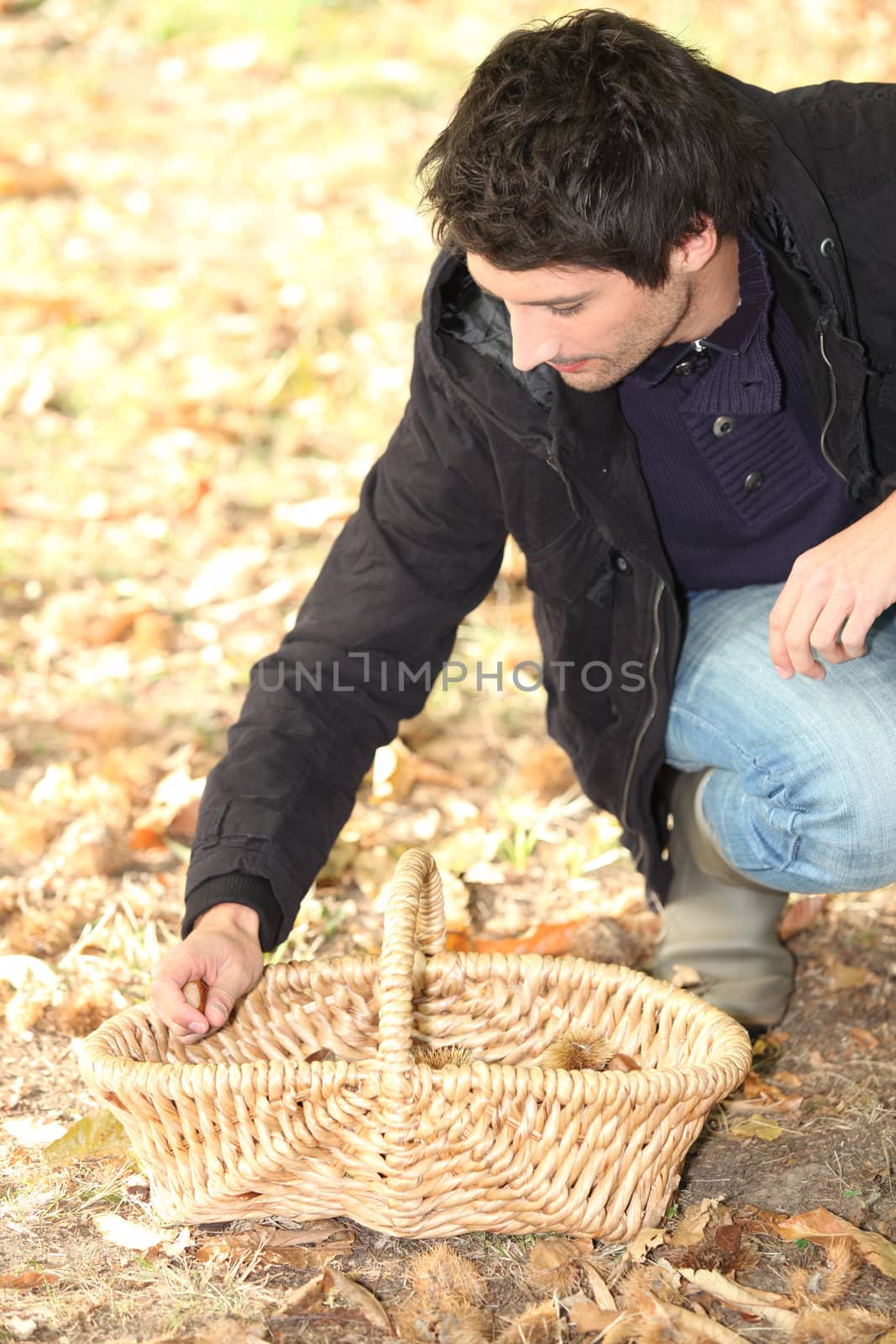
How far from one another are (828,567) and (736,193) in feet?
1.51

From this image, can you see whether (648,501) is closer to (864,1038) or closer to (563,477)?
(563,477)

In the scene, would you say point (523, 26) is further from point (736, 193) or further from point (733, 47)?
point (733, 47)

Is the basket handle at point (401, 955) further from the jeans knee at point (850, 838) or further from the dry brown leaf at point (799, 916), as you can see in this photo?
the dry brown leaf at point (799, 916)

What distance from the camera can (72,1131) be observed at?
1680 millimetres

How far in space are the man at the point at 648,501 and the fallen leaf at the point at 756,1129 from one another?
233mm

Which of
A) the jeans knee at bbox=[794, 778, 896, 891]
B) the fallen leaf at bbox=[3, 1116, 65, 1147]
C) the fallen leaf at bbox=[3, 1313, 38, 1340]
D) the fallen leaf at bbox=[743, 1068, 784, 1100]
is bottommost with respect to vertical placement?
the fallen leaf at bbox=[3, 1116, 65, 1147]

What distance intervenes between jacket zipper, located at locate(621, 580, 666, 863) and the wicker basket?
44 centimetres

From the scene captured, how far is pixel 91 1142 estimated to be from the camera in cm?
168

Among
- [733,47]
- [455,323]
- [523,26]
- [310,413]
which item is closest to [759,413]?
[455,323]

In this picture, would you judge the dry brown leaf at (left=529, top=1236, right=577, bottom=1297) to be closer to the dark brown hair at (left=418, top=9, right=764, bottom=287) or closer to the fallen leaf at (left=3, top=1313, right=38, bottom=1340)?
the fallen leaf at (left=3, top=1313, right=38, bottom=1340)

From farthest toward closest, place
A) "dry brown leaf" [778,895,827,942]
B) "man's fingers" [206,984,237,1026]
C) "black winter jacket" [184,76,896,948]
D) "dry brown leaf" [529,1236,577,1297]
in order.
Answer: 1. "dry brown leaf" [778,895,827,942]
2. "black winter jacket" [184,76,896,948]
3. "man's fingers" [206,984,237,1026]
4. "dry brown leaf" [529,1236,577,1297]

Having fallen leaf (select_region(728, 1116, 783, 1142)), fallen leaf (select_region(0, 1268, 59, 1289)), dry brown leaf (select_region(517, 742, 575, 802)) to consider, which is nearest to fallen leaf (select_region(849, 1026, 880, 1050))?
fallen leaf (select_region(728, 1116, 783, 1142))

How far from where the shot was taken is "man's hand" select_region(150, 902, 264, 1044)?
153 cm

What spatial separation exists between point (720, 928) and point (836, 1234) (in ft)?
1.85
